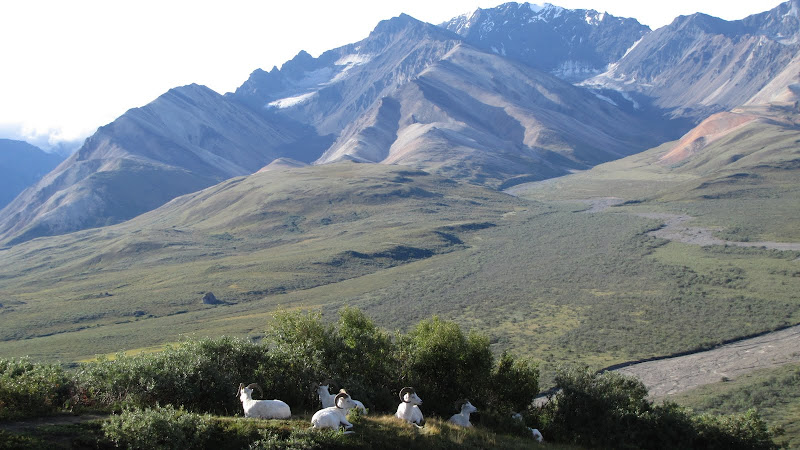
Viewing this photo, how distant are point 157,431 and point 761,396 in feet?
179

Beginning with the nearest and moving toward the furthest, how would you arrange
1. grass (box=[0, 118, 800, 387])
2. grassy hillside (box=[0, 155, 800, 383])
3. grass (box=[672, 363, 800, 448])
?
grass (box=[672, 363, 800, 448])
grassy hillside (box=[0, 155, 800, 383])
grass (box=[0, 118, 800, 387])

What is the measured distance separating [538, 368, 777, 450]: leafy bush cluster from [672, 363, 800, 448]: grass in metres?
17.0

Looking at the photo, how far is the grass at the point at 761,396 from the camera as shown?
4997 cm

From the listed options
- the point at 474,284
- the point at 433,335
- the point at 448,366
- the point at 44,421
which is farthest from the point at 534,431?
the point at 474,284

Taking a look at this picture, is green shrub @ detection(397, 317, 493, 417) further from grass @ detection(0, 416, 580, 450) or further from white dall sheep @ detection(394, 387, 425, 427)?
white dall sheep @ detection(394, 387, 425, 427)

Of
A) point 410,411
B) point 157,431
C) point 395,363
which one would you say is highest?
point 157,431

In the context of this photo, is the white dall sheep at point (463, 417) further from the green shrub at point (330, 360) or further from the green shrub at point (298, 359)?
the green shrub at point (298, 359)

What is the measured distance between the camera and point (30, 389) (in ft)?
76.6

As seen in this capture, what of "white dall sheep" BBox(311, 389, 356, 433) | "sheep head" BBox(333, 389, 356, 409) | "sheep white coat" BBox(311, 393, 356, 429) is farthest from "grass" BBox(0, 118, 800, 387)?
"sheep white coat" BBox(311, 393, 356, 429)

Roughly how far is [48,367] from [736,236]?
146958 mm

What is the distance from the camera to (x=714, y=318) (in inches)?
3420

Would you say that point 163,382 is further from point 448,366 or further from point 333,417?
point 448,366

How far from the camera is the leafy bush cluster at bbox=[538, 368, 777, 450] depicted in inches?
1272

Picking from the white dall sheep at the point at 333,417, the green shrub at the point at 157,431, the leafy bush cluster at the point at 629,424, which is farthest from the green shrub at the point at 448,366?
the green shrub at the point at 157,431
